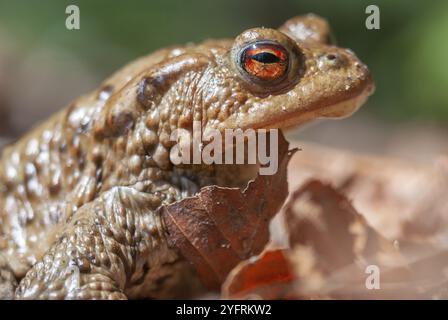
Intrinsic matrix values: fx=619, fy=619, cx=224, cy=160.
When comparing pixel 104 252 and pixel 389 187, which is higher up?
pixel 104 252

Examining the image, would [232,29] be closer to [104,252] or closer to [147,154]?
[147,154]

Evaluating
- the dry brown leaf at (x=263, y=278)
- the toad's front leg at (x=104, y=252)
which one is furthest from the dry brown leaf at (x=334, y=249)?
the toad's front leg at (x=104, y=252)

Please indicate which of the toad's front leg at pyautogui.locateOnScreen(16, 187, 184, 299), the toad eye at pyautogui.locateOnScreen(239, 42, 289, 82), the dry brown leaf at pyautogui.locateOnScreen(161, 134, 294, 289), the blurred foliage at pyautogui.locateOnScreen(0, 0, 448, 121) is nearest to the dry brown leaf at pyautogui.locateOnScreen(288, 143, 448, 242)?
the dry brown leaf at pyautogui.locateOnScreen(161, 134, 294, 289)

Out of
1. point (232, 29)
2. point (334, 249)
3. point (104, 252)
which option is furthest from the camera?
point (232, 29)

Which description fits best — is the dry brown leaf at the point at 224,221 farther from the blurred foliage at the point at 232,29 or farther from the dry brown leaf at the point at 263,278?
the blurred foliage at the point at 232,29

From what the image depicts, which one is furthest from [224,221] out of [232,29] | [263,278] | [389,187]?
[232,29]

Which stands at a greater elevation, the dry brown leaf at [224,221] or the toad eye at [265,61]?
the toad eye at [265,61]

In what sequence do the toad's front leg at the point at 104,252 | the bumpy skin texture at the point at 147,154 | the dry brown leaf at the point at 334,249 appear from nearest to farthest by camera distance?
the toad's front leg at the point at 104,252
the bumpy skin texture at the point at 147,154
the dry brown leaf at the point at 334,249
